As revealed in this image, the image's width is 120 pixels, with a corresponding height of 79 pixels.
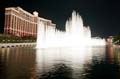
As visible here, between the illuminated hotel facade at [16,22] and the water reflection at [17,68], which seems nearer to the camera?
the water reflection at [17,68]

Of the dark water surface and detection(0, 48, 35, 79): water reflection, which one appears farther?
the dark water surface

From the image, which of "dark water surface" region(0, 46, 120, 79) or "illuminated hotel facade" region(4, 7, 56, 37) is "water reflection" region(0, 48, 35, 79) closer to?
"dark water surface" region(0, 46, 120, 79)

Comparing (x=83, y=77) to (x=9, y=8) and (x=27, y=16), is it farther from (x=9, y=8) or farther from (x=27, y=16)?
(x=27, y=16)

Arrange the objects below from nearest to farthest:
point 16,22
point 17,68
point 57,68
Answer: point 17,68, point 57,68, point 16,22

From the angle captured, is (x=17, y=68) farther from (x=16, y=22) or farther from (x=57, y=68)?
(x=16, y=22)

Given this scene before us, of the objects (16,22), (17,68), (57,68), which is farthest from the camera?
(16,22)

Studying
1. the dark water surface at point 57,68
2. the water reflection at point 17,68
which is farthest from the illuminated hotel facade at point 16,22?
the water reflection at point 17,68

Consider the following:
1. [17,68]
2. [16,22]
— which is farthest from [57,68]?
[16,22]

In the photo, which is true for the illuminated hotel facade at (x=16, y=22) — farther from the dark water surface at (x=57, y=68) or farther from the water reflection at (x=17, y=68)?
the water reflection at (x=17, y=68)

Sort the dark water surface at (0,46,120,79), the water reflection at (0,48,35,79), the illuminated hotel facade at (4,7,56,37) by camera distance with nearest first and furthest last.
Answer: the water reflection at (0,48,35,79)
the dark water surface at (0,46,120,79)
the illuminated hotel facade at (4,7,56,37)

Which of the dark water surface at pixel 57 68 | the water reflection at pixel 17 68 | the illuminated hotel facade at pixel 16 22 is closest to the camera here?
the water reflection at pixel 17 68

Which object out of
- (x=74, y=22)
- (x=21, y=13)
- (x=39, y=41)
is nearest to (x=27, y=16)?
(x=21, y=13)

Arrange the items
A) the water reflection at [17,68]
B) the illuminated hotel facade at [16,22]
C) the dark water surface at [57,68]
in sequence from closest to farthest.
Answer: the water reflection at [17,68] → the dark water surface at [57,68] → the illuminated hotel facade at [16,22]

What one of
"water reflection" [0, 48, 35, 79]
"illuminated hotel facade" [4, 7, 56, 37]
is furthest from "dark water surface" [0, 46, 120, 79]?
"illuminated hotel facade" [4, 7, 56, 37]
